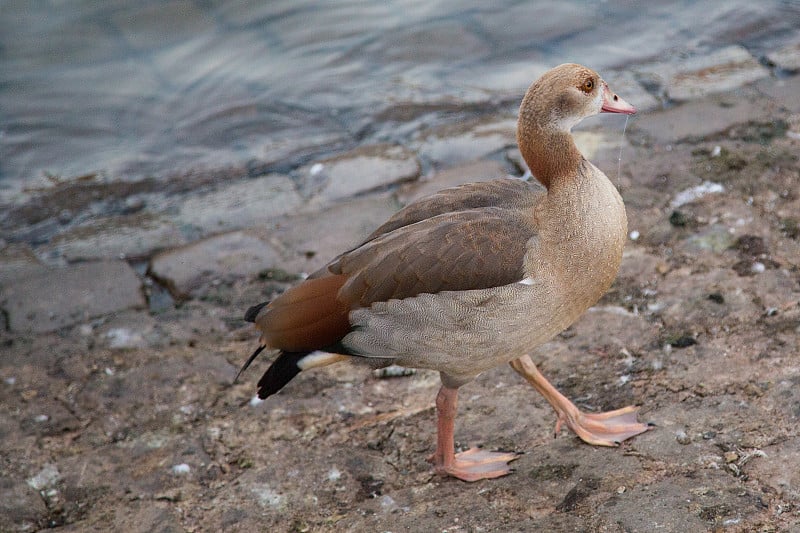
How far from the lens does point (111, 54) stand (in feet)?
27.6

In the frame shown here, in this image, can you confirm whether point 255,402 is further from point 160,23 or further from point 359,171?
point 160,23

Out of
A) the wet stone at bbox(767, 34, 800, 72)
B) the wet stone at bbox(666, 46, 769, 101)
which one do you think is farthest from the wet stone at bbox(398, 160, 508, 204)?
the wet stone at bbox(767, 34, 800, 72)

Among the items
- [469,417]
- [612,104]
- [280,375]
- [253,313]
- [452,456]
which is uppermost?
[612,104]

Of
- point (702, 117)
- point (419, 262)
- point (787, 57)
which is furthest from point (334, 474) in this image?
point (787, 57)

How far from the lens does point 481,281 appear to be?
3.36 m

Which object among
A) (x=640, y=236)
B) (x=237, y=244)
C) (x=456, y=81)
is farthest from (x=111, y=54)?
(x=640, y=236)

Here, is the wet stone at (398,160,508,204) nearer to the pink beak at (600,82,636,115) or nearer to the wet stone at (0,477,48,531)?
the pink beak at (600,82,636,115)

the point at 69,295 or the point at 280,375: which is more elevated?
the point at 280,375

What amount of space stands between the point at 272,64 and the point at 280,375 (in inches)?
200

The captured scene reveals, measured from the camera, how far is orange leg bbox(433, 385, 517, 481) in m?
3.56

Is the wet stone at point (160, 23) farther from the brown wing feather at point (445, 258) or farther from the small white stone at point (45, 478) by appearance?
the brown wing feather at point (445, 258)

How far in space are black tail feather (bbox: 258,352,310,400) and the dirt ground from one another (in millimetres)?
382

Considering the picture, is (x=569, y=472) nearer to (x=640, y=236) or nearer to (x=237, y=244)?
(x=640, y=236)

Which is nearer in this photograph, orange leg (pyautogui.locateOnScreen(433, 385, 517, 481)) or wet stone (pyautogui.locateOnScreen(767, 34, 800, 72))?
orange leg (pyautogui.locateOnScreen(433, 385, 517, 481))
